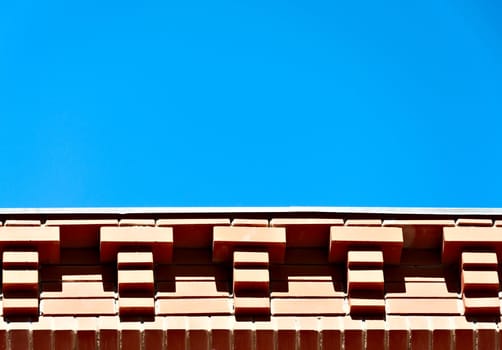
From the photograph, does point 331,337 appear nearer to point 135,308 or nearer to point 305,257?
point 305,257

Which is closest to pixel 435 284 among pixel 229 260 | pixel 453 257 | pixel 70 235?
pixel 453 257

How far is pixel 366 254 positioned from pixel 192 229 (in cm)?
156

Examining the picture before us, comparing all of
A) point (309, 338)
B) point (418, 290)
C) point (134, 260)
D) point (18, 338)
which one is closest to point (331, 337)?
point (309, 338)

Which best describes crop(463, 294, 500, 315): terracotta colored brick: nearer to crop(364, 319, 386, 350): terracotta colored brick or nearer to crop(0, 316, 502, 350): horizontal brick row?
crop(0, 316, 502, 350): horizontal brick row

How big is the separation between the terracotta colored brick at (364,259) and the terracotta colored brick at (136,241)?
5.24 feet

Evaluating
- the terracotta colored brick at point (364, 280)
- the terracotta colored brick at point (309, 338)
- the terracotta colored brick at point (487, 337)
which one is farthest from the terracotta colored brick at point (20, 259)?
the terracotta colored brick at point (487, 337)

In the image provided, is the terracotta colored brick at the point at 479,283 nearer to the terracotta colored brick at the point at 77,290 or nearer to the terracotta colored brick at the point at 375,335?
the terracotta colored brick at the point at 375,335

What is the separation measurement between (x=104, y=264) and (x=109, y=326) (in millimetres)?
776

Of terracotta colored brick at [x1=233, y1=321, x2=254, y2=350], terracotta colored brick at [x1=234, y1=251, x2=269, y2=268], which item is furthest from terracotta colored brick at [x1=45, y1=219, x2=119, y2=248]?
terracotta colored brick at [x1=233, y1=321, x2=254, y2=350]

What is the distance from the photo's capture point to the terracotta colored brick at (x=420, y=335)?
2069 centimetres

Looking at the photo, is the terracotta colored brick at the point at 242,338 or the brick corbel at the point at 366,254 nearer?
the terracotta colored brick at the point at 242,338

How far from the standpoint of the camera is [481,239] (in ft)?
70.1

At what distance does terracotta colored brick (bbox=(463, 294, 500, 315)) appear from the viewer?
20969mm

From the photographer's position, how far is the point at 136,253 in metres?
21.0
